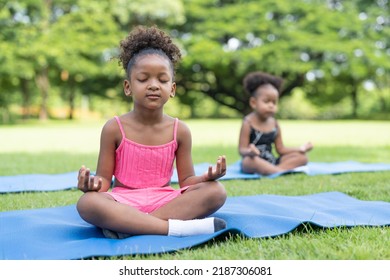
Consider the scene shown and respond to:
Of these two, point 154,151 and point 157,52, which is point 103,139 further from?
point 157,52

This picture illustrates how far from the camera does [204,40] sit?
68.8 ft

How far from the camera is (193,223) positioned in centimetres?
235

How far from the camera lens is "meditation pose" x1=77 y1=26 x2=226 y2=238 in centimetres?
234

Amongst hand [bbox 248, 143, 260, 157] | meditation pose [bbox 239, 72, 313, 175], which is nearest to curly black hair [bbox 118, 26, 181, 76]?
hand [bbox 248, 143, 260, 157]

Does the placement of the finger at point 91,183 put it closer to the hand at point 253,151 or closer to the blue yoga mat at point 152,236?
the blue yoga mat at point 152,236

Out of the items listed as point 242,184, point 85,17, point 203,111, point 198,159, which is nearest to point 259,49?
point 85,17

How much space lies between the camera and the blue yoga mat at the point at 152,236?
2.13 m

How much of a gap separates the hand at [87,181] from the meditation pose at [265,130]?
2.84 metres

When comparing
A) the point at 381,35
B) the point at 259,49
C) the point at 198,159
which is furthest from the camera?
the point at 381,35

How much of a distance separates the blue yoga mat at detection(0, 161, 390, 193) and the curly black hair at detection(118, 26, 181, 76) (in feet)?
5.49

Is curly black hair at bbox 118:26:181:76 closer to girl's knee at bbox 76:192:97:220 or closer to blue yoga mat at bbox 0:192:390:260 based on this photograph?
girl's knee at bbox 76:192:97:220

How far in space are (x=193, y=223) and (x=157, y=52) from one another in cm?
99

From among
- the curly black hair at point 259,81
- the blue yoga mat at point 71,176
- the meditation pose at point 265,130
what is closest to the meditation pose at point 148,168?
the blue yoga mat at point 71,176
